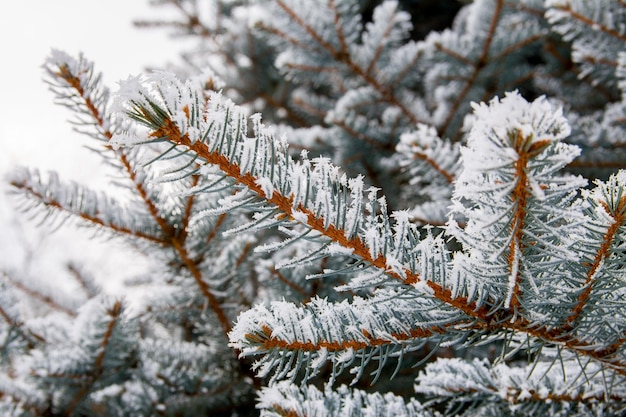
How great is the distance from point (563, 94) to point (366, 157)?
997 millimetres

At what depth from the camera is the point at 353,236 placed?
1.43 feet

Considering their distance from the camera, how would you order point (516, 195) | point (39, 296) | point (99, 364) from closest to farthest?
point (516, 195), point (99, 364), point (39, 296)

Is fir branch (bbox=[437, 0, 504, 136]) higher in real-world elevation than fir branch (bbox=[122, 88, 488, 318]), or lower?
higher

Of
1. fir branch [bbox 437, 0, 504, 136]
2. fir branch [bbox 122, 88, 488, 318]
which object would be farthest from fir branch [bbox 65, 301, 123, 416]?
fir branch [bbox 437, 0, 504, 136]

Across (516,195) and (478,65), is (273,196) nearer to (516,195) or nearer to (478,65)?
(516,195)

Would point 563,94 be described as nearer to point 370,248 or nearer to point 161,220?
point 161,220

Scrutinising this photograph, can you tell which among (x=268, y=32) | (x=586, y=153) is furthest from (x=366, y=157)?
(x=586, y=153)

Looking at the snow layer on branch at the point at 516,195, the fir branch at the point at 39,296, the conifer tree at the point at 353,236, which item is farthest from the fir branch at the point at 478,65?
the fir branch at the point at 39,296

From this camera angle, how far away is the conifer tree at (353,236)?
1.32 ft

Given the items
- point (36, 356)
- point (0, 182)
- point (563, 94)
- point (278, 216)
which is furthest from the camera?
point (563, 94)

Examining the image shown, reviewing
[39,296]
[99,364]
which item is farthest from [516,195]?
[39,296]

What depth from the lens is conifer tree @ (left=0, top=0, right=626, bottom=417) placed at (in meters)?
0.40

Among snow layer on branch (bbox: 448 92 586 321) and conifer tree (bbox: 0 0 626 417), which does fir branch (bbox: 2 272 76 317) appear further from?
snow layer on branch (bbox: 448 92 586 321)

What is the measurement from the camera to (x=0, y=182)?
2.62 ft
